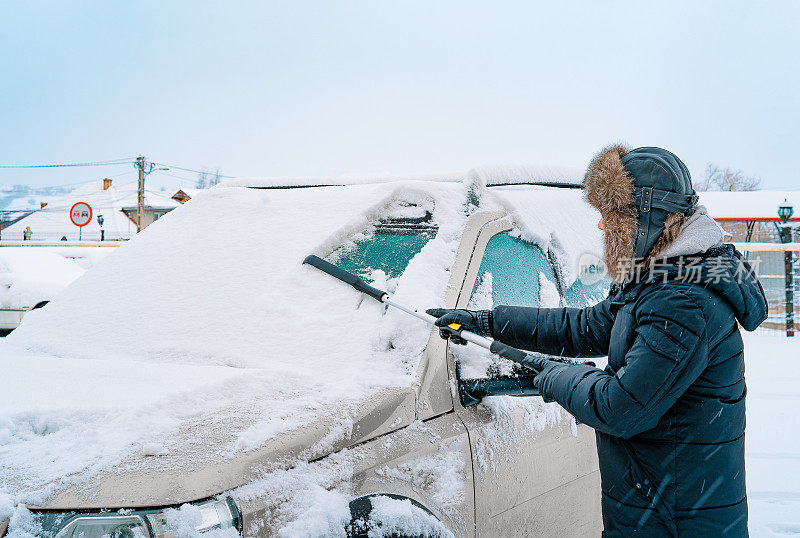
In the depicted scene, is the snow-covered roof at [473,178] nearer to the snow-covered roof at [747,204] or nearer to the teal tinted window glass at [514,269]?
the teal tinted window glass at [514,269]

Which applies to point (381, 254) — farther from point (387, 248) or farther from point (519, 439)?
point (519, 439)

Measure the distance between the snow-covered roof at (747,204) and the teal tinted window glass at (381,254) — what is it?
20523 millimetres

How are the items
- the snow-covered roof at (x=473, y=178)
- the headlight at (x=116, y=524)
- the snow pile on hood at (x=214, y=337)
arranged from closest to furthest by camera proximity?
the headlight at (x=116, y=524) < the snow pile on hood at (x=214, y=337) < the snow-covered roof at (x=473, y=178)

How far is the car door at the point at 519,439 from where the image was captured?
210cm

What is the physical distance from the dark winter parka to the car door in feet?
1.13

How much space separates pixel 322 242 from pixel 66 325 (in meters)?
1.09

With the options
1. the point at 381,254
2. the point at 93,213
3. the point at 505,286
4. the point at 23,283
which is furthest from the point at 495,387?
the point at 93,213

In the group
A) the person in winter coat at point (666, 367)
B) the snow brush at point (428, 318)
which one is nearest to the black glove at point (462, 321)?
the snow brush at point (428, 318)

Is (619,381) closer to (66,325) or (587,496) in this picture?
(587,496)

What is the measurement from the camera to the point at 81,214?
28.1 meters

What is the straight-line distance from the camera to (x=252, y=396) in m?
1.89

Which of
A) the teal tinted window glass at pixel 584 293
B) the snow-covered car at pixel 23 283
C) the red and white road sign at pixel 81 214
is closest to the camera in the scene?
the teal tinted window glass at pixel 584 293

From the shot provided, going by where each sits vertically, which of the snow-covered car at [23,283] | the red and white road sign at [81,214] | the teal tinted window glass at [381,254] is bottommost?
the red and white road sign at [81,214]

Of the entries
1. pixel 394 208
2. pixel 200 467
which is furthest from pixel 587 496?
pixel 200 467
